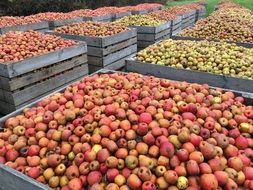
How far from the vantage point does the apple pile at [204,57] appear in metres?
5.15

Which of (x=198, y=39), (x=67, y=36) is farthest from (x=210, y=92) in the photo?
(x=67, y=36)

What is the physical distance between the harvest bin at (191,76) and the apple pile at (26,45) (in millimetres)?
1702

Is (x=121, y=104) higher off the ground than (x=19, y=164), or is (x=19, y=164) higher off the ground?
(x=121, y=104)

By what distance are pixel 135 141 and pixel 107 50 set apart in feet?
15.8

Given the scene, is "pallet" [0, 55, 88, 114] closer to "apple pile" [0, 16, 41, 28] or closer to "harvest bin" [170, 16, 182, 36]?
"apple pile" [0, 16, 41, 28]

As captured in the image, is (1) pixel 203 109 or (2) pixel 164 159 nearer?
(2) pixel 164 159

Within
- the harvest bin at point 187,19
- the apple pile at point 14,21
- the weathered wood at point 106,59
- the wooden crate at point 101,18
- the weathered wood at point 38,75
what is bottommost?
the harvest bin at point 187,19

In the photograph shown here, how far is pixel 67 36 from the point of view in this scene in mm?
7742

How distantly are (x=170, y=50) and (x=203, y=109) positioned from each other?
318 centimetres

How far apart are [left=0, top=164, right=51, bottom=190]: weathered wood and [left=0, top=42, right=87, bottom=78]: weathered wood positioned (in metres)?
2.65

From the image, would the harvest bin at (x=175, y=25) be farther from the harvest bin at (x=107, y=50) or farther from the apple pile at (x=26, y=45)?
the apple pile at (x=26, y=45)

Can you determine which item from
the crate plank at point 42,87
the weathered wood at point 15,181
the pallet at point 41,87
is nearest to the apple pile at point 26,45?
the pallet at point 41,87

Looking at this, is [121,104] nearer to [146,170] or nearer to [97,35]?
[146,170]

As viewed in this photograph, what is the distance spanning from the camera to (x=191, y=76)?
5219 mm
